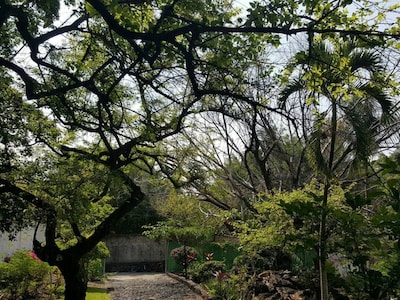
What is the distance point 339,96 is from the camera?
5668 mm

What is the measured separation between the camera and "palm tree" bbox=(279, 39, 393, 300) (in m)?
4.67

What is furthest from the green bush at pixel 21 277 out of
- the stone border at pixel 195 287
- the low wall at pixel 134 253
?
the low wall at pixel 134 253

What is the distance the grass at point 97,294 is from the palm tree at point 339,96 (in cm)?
724

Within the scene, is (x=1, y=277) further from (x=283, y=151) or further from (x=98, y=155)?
(x=283, y=151)

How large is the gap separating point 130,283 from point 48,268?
25.4 ft

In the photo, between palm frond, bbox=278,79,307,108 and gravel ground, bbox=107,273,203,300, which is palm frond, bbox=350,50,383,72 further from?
gravel ground, bbox=107,273,203,300

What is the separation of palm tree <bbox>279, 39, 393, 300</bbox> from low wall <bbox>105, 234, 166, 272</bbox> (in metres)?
18.5

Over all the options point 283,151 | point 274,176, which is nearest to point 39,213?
point 283,151

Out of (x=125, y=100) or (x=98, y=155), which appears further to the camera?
(x=98, y=155)

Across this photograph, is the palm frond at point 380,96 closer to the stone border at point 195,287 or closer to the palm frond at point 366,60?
the palm frond at point 366,60

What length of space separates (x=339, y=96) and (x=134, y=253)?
20.5 m

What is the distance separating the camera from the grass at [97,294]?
11.8m

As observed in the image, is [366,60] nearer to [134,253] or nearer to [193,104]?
[193,104]

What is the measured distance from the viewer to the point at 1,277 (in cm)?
890
